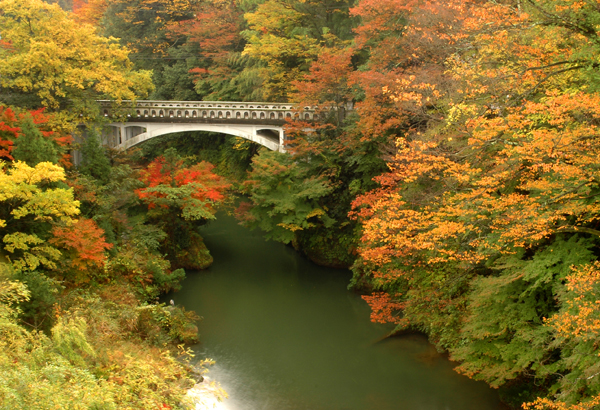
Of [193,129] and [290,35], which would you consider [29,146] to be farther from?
[290,35]

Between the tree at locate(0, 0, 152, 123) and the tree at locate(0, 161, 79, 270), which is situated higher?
the tree at locate(0, 0, 152, 123)

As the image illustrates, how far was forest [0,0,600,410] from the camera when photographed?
305 inches

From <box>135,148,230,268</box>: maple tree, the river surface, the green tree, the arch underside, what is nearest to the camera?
the river surface

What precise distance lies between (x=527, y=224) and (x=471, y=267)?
271 centimetres

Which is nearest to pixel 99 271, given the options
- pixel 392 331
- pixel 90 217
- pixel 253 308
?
pixel 90 217

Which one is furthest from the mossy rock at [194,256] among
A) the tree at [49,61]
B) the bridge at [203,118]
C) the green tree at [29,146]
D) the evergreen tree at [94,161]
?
the green tree at [29,146]

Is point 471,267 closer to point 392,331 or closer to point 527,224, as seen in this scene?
point 527,224

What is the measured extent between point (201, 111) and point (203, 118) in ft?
1.13

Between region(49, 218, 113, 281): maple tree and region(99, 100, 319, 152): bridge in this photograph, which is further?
region(99, 100, 319, 152): bridge

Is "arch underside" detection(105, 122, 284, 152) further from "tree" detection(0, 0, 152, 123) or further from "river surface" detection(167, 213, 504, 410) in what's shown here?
"river surface" detection(167, 213, 504, 410)

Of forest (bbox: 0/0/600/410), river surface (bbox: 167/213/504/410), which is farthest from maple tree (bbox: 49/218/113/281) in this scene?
river surface (bbox: 167/213/504/410)

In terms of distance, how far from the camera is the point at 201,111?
22.7m

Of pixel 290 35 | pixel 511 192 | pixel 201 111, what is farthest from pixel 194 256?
pixel 511 192

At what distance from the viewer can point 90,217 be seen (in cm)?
1457
